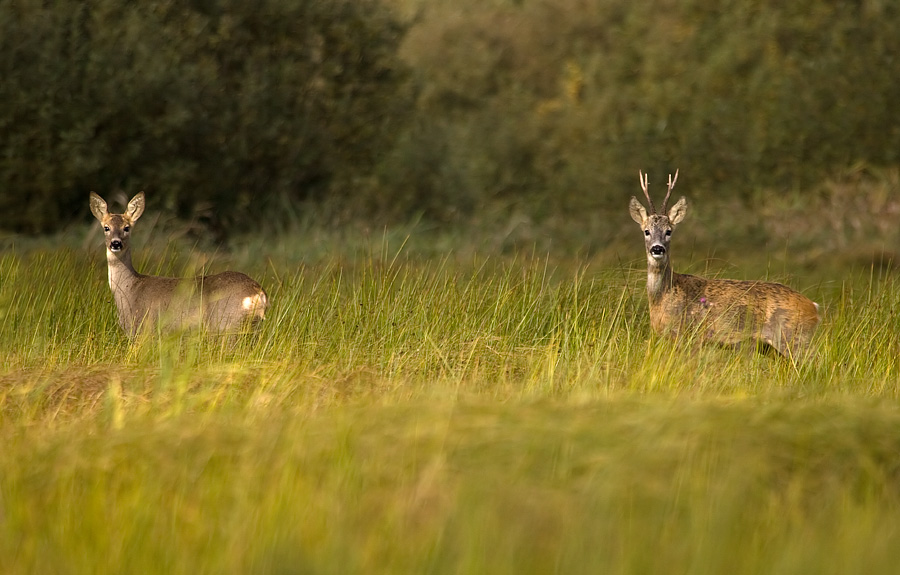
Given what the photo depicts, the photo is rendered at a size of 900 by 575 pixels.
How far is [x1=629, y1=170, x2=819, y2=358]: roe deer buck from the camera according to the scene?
7.69 meters

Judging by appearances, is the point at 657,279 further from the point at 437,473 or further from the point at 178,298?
the point at 437,473

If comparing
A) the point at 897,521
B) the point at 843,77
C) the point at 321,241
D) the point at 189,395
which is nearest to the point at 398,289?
the point at 189,395

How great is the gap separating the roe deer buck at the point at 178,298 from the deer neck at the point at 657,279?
2.29m

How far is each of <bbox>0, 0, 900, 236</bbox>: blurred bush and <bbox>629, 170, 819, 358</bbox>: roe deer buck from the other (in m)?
9.17

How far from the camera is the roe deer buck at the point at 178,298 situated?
25.2ft

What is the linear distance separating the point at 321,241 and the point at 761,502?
11407 millimetres

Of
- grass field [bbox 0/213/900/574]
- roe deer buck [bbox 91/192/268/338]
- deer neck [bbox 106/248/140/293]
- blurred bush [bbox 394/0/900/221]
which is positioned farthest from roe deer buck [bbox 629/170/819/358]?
blurred bush [bbox 394/0/900/221]

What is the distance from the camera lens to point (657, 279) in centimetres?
805

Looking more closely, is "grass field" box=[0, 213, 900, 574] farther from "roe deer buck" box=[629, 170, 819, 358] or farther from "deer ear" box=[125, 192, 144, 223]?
"deer ear" box=[125, 192, 144, 223]

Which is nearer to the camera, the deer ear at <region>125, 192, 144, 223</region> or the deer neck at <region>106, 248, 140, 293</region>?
the deer neck at <region>106, 248, 140, 293</region>

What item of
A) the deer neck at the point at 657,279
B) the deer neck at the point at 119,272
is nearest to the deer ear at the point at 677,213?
the deer neck at the point at 657,279

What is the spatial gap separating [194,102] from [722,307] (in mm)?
10202

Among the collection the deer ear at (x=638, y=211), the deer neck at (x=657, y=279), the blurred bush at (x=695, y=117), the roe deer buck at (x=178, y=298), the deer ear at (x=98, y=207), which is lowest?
the roe deer buck at (x=178, y=298)

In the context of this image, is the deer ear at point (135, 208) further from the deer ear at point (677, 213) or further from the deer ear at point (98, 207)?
the deer ear at point (677, 213)
